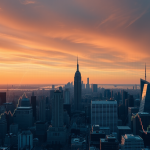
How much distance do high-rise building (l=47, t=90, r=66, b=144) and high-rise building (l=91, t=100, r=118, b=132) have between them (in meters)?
7.20

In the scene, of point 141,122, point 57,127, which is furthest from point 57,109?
point 141,122

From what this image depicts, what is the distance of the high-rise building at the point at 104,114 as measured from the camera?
1855 inches

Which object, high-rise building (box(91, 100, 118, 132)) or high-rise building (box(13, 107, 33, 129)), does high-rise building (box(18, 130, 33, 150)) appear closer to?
high-rise building (box(91, 100, 118, 132))

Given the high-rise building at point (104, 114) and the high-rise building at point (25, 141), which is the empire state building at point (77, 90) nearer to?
the high-rise building at point (104, 114)

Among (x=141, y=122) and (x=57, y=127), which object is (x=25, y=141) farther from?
(x=141, y=122)

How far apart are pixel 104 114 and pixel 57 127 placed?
10924mm

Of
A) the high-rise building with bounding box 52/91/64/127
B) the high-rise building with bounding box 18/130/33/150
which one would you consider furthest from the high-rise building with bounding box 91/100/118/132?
the high-rise building with bounding box 18/130/33/150

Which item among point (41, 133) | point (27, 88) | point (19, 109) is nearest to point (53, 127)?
point (41, 133)

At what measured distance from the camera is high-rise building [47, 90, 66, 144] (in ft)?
149

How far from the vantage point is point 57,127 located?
48.2 m

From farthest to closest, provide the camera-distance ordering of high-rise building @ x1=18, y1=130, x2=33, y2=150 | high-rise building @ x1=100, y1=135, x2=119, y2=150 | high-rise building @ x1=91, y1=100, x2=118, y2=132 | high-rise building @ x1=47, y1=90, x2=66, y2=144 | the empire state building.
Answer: the empire state building
high-rise building @ x1=91, y1=100, x2=118, y2=132
high-rise building @ x1=47, y1=90, x2=66, y2=144
high-rise building @ x1=18, y1=130, x2=33, y2=150
high-rise building @ x1=100, y1=135, x2=119, y2=150

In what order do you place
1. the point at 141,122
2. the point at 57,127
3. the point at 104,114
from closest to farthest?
the point at 141,122 < the point at 104,114 < the point at 57,127

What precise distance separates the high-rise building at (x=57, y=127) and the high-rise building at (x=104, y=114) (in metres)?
7.20

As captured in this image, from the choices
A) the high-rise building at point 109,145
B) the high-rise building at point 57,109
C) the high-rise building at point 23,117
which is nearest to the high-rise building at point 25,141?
the high-rise building at point 57,109
